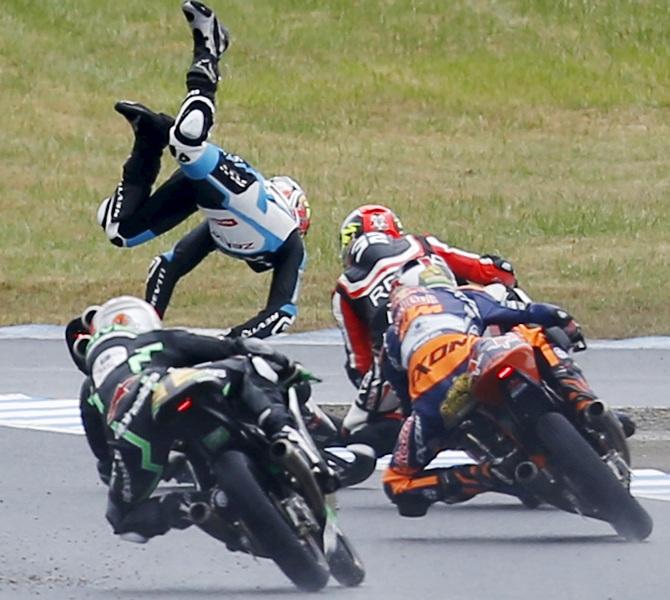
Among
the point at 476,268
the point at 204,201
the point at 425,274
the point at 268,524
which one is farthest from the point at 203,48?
the point at 268,524

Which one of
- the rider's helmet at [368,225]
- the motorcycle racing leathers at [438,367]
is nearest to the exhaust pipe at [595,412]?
the motorcycle racing leathers at [438,367]

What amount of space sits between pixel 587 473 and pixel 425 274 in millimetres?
1622

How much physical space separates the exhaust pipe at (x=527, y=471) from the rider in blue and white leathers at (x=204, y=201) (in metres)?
2.84

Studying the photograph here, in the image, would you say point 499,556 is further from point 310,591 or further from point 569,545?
point 310,591

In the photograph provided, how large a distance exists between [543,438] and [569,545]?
577 millimetres

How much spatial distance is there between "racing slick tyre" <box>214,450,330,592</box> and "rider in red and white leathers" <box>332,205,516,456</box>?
260cm

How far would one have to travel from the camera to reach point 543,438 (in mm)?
7793

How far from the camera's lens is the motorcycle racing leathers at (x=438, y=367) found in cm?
820

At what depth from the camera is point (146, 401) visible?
7.05 m

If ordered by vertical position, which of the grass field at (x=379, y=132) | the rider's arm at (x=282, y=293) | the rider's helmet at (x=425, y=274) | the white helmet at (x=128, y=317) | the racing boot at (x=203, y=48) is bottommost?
the grass field at (x=379, y=132)

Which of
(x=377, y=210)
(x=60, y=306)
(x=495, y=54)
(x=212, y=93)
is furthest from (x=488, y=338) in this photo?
(x=495, y=54)

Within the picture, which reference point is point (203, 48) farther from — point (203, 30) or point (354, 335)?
point (354, 335)

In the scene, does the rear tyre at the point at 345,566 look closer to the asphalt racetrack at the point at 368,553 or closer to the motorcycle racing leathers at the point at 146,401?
the asphalt racetrack at the point at 368,553

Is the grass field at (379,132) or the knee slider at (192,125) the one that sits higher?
the knee slider at (192,125)
